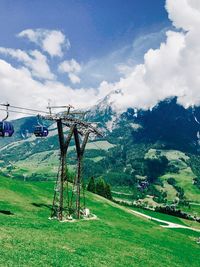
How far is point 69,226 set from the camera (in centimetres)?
4803

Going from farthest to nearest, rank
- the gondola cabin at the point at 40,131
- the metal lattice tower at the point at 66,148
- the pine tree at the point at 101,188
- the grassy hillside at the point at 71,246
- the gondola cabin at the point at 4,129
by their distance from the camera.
→ the pine tree at the point at 101,188 < the metal lattice tower at the point at 66,148 < the gondola cabin at the point at 40,131 < the gondola cabin at the point at 4,129 < the grassy hillside at the point at 71,246

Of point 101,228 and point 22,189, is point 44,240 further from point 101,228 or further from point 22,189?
point 22,189

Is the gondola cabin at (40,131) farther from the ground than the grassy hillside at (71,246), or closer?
farther from the ground

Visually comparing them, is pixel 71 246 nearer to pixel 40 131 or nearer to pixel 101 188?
pixel 40 131

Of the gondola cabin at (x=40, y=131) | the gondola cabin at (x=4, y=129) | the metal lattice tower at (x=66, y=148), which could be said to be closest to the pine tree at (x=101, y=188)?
the metal lattice tower at (x=66, y=148)

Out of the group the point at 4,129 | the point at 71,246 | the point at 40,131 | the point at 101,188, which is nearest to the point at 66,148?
the point at 40,131

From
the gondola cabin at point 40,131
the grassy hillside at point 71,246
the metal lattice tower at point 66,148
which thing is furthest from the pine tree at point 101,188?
the gondola cabin at point 40,131

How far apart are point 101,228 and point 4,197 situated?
21.2 metres

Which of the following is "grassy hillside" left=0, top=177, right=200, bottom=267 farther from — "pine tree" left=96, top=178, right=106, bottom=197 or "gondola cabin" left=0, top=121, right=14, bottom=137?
"pine tree" left=96, top=178, right=106, bottom=197

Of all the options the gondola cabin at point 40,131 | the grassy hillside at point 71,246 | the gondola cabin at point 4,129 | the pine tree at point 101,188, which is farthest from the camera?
the pine tree at point 101,188

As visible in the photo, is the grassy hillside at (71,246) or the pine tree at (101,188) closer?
the grassy hillside at (71,246)

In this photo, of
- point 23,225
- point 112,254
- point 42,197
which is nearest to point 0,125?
point 23,225

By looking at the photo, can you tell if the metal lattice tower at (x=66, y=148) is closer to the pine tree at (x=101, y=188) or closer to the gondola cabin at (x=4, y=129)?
the gondola cabin at (x=4, y=129)

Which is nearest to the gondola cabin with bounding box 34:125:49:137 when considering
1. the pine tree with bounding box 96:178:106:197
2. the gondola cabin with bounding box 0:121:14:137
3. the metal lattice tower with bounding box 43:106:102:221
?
the metal lattice tower with bounding box 43:106:102:221
